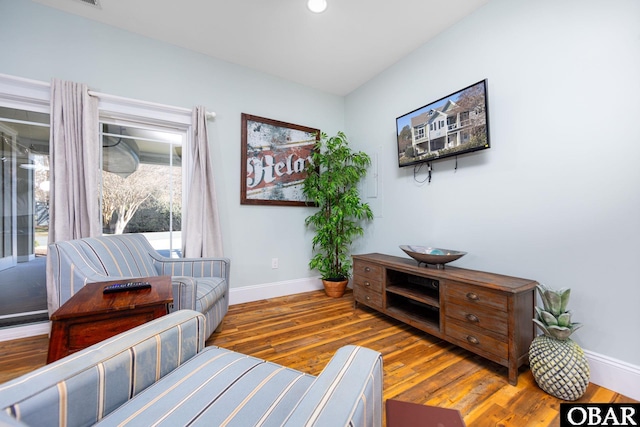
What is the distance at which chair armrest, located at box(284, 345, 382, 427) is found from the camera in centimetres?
51

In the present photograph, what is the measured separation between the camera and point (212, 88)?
2680 millimetres

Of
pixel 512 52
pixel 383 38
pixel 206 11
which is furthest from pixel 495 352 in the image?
pixel 206 11

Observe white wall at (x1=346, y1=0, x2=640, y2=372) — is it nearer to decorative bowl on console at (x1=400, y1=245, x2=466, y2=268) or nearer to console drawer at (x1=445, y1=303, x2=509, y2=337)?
decorative bowl on console at (x1=400, y1=245, x2=466, y2=268)

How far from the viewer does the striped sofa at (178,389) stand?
0.54 meters

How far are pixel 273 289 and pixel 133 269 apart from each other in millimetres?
1538

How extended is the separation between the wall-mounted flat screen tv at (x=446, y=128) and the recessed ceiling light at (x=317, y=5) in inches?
45.6

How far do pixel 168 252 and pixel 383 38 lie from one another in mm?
3008

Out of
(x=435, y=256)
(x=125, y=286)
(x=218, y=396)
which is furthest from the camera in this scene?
(x=435, y=256)

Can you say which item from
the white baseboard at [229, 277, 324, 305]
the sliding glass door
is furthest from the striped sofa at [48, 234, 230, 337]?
the sliding glass door

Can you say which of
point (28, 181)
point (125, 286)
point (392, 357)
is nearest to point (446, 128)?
point (392, 357)

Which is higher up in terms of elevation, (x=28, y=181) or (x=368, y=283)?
(x=28, y=181)

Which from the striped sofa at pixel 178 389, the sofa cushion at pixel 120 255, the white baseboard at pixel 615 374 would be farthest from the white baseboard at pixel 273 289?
the white baseboard at pixel 615 374

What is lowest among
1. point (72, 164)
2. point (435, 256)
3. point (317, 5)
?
point (435, 256)

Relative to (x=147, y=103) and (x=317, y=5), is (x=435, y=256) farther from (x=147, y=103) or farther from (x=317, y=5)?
(x=147, y=103)
